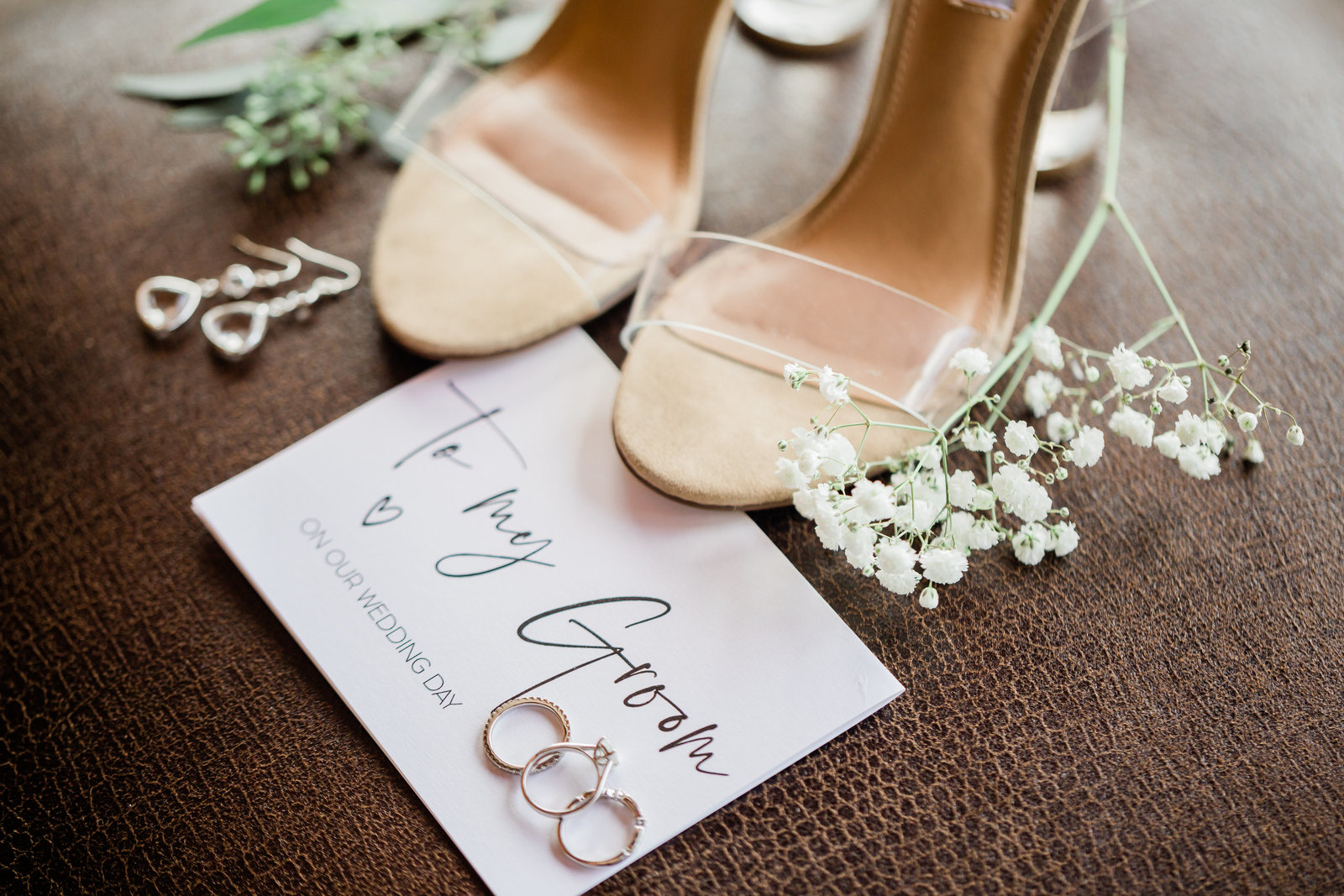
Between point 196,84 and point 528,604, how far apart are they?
482 mm

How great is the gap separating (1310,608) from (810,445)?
289mm

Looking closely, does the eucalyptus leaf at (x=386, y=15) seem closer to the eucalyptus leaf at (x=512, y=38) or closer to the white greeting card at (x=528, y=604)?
the eucalyptus leaf at (x=512, y=38)

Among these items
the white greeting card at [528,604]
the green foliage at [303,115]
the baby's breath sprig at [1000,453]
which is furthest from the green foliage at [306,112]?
the baby's breath sprig at [1000,453]

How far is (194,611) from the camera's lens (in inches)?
19.1

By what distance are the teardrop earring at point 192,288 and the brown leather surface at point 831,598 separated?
0.05ft

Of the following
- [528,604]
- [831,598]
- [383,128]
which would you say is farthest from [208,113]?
[831,598]

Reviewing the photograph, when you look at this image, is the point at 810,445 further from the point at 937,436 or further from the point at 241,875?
the point at 241,875

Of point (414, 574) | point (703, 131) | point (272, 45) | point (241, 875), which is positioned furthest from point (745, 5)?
point (241, 875)

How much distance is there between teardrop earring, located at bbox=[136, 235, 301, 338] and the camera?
0.57m

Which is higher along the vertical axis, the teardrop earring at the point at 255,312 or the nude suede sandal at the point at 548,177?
the nude suede sandal at the point at 548,177

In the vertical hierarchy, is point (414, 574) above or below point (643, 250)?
below

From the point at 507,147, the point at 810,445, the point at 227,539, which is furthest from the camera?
the point at 507,147

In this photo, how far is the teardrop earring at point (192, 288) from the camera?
565mm

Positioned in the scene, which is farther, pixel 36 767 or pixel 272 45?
pixel 272 45
